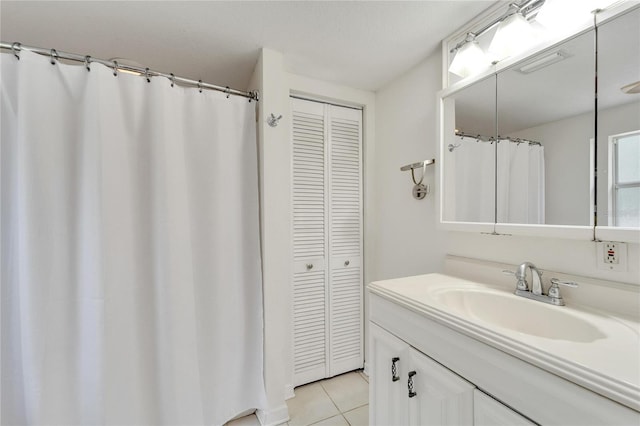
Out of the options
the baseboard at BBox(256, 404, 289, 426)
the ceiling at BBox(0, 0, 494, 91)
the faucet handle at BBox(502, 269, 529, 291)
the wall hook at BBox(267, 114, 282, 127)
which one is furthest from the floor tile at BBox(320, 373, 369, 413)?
the ceiling at BBox(0, 0, 494, 91)

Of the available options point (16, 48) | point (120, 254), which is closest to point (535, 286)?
point (120, 254)

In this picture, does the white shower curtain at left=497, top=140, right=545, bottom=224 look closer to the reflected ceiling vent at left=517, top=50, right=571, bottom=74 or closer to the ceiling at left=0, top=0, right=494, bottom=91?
the reflected ceiling vent at left=517, top=50, right=571, bottom=74

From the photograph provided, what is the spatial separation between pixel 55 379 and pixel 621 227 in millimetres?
2191

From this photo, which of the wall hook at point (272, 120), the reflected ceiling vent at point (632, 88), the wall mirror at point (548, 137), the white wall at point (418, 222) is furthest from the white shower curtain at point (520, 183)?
the wall hook at point (272, 120)

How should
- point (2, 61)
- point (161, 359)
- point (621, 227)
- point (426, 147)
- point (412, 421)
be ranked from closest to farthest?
1. point (621, 227)
2. point (412, 421)
3. point (2, 61)
4. point (161, 359)
5. point (426, 147)

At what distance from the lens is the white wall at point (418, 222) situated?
38.5 inches

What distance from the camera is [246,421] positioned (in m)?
1.52

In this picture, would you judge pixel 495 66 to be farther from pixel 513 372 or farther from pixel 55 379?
pixel 55 379

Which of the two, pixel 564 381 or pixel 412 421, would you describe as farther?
pixel 412 421

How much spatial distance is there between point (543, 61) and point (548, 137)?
0.28 meters

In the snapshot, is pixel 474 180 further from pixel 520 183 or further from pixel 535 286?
pixel 535 286

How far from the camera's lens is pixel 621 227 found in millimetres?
770

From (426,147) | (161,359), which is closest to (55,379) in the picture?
(161,359)

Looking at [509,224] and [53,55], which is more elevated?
[53,55]
